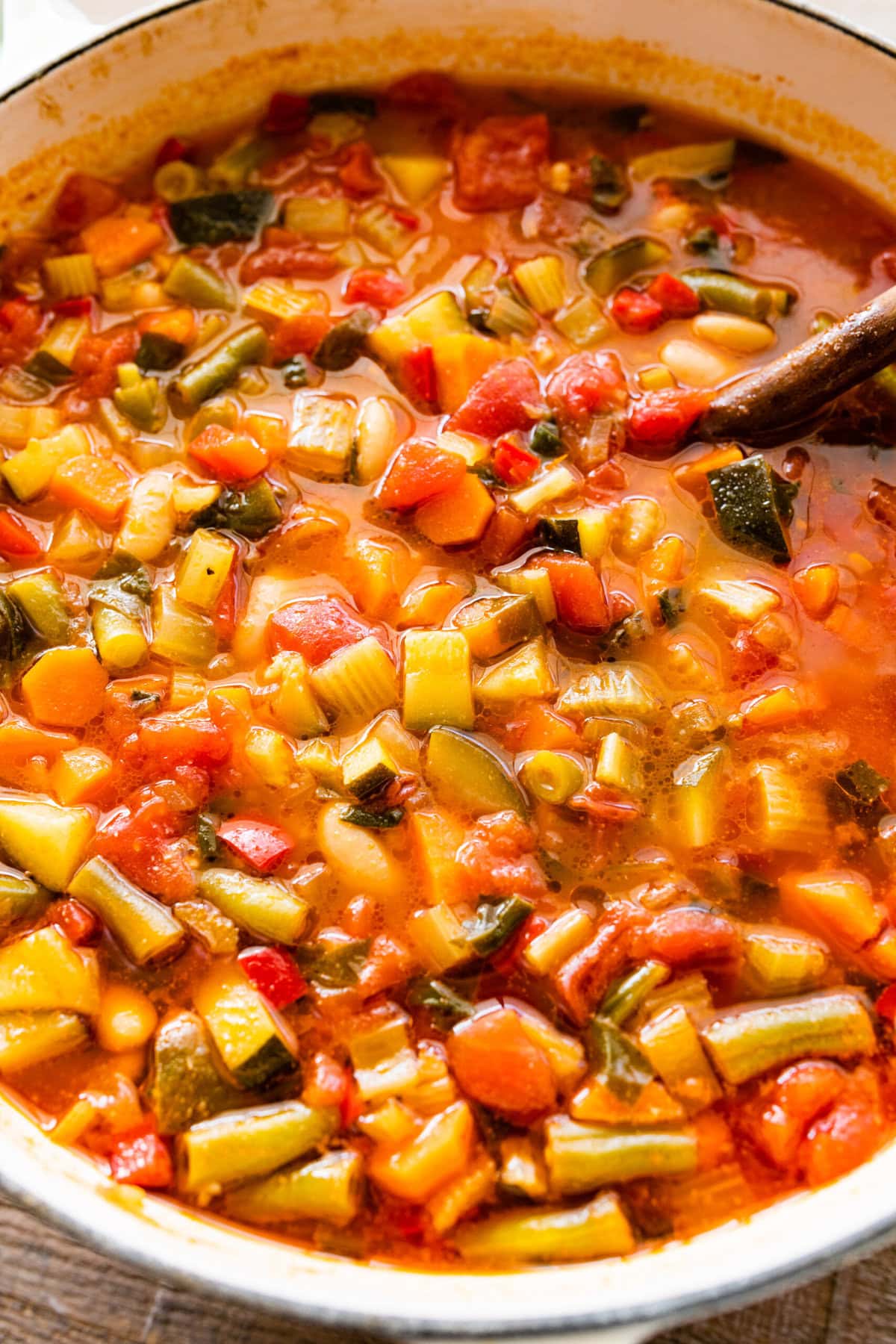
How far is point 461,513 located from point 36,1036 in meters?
1.65

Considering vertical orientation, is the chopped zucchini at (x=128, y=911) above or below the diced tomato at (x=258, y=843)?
below

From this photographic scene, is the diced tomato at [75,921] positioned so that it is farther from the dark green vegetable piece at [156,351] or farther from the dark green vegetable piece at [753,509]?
the dark green vegetable piece at [753,509]

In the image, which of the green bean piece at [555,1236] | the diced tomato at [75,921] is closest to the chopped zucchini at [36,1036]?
the diced tomato at [75,921]

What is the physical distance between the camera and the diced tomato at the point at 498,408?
3.43m

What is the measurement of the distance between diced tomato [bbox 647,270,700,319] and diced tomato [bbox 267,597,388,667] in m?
1.34

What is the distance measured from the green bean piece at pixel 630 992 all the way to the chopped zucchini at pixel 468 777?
48 centimetres

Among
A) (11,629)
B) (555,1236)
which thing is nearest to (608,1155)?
(555,1236)

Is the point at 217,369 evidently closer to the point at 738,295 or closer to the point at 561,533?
the point at 561,533

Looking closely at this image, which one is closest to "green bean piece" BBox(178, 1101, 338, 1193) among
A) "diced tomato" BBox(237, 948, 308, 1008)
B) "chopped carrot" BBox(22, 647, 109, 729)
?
"diced tomato" BBox(237, 948, 308, 1008)

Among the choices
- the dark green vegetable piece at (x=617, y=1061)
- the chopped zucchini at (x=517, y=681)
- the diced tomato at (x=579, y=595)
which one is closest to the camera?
the dark green vegetable piece at (x=617, y=1061)

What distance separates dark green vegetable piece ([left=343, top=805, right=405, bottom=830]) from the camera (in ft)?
9.63

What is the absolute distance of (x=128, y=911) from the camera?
281 centimetres

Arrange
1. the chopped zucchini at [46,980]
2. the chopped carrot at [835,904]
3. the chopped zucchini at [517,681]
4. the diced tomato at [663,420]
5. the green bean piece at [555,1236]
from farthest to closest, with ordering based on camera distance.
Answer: the diced tomato at [663,420], the chopped zucchini at [517,681], the chopped carrot at [835,904], the chopped zucchini at [46,980], the green bean piece at [555,1236]

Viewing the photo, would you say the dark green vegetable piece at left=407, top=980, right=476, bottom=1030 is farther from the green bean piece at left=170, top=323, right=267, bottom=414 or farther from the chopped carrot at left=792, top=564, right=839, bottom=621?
the green bean piece at left=170, top=323, right=267, bottom=414
